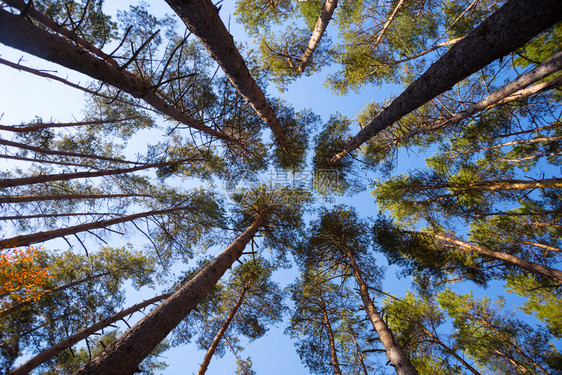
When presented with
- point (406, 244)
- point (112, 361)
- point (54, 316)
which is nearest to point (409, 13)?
point (406, 244)

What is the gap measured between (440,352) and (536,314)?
4.02 meters

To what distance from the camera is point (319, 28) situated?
6957mm

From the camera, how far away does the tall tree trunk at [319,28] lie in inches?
250

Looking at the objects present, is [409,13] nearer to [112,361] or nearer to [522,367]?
[112,361]

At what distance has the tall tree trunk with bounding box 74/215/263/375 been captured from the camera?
2340mm

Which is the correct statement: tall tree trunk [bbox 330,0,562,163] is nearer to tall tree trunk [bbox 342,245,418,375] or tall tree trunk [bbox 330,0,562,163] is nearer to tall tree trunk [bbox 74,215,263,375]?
tall tree trunk [bbox 342,245,418,375]

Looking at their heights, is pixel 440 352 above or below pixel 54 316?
above

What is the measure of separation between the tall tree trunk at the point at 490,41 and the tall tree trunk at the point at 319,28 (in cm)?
501

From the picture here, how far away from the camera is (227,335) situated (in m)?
8.38

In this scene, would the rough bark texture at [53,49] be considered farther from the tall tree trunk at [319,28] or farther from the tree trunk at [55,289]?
the tall tree trunk at [319,28]

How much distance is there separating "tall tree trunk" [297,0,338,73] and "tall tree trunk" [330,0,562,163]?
501 centimetres

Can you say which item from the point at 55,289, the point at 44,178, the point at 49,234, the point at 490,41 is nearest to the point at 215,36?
the point at 490,41

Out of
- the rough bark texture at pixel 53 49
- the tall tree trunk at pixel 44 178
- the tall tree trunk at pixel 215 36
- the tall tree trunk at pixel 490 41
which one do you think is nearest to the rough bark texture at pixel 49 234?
the tall tree trunk at pixel 44 178

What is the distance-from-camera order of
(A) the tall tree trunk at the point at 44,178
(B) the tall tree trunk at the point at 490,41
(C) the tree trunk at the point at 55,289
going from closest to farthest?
(B) the tall tree trunk at the point at 490,41 → (A) the tall tree trunk at the point at 44,178 → (C) the tree trunk at the point at 55,289
